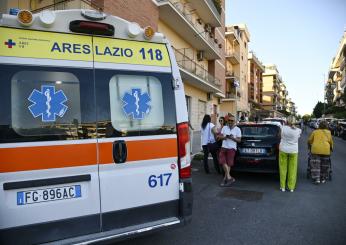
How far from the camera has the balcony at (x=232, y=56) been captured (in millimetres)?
42381

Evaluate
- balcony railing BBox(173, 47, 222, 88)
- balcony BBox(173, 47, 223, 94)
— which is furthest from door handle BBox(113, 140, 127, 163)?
balcony railing BBox(173, 47, 222, 88)

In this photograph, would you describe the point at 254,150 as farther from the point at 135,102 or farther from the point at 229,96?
the point at 229,96

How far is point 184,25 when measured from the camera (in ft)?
67.8

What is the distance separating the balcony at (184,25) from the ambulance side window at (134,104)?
1487 centimetres

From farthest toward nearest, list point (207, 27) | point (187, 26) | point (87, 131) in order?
point (207, 27) → point (187, 26) → point (87, 131)

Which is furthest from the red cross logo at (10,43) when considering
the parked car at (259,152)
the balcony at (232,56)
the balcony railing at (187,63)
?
the balcony at (232,56)

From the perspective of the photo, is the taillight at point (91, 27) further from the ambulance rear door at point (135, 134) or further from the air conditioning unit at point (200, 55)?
the air conditioning unit at point (200, 55)

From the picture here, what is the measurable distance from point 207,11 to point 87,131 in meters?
25.0

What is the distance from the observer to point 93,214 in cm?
310

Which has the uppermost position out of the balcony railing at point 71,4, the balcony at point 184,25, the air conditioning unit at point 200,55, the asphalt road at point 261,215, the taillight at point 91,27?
the balcony at point 184,25

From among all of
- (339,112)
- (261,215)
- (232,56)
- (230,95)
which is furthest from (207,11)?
(339,112)

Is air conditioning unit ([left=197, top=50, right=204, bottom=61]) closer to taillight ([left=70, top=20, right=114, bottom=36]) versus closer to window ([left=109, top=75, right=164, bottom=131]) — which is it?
window ([left=109, top=75, right=164, bottom=131])

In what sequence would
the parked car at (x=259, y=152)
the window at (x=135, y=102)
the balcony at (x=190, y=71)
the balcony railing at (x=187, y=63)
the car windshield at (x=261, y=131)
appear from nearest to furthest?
the window at (x=135, y=102) < the parked car at (x=259, y=152) < the car windshield at (x=261, y=131) < the balcony at (x=190, y=71) < the balcony railing at (x=187, y=63)

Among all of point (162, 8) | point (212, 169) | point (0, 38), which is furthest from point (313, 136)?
point (162, 8)
